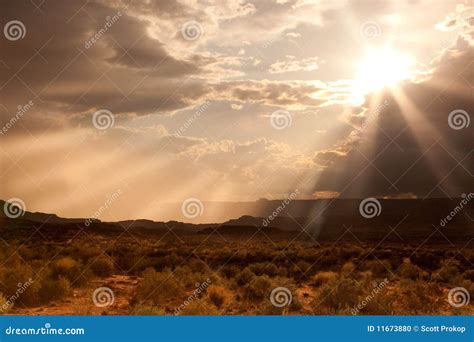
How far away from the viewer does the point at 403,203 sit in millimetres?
114625

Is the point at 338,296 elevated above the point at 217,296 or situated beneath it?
elevated above

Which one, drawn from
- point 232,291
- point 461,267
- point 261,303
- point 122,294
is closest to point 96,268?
point 122,294

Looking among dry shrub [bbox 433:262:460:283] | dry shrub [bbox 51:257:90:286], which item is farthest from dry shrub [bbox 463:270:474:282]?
dry shrub [bbox 51:257:90:286]

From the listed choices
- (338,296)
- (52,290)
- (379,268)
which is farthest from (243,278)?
(379,268)

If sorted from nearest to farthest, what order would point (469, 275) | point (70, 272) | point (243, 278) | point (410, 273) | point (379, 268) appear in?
point (70, 272), point (243, 278), point (410, 273), point (469, 275), point (379, 268)

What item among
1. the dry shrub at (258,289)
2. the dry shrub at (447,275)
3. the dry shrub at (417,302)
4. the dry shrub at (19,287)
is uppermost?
the dry shrub at (447,275)

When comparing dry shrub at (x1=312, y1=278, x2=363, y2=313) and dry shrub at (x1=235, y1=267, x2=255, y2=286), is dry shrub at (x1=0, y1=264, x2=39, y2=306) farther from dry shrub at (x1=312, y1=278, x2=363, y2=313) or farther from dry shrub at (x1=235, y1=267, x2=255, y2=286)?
dry shrub at (x1=312, y1=278, x2=363, y2=313)

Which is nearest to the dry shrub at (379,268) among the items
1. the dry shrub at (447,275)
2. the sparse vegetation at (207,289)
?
the sparse vegetation at (207,289)

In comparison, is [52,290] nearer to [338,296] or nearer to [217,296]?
[217,296]

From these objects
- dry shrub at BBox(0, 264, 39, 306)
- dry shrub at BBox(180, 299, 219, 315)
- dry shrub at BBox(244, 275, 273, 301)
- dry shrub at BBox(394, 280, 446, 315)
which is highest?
dry shrub at BBox(394, 280, 446, 315)

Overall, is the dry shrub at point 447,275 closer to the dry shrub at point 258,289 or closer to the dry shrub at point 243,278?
the dry shrub at point 243,278

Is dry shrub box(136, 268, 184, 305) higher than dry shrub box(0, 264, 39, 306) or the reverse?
higher

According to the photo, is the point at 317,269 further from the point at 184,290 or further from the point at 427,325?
the point at 427,325

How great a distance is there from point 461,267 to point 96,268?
1987 centimetres
